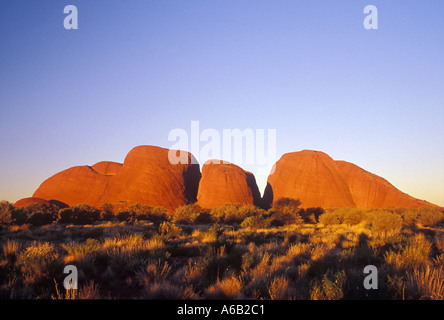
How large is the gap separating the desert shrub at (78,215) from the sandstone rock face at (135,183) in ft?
58.1

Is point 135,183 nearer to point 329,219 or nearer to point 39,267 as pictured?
point 329,219

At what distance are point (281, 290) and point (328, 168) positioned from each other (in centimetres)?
4357

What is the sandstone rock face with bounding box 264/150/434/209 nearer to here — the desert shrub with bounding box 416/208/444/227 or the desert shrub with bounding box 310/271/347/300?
the desert shrub with bounding box 416/208/444/227

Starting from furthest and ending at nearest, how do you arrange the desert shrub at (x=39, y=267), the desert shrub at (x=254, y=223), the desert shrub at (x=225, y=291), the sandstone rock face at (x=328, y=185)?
the sandstone rock face at (x=328, y=185) → the desert shrub at (x=254, y=223) → the desert shrub at (x=39, y=267) → the desert shrub at (x=225, y=291)

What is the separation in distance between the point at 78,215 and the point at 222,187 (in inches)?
969

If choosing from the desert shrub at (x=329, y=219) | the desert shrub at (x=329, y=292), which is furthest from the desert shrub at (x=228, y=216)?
the desert shrub at (x=329, y=292)

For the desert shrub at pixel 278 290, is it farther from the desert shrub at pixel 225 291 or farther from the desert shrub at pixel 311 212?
the desert shrub at pixel 311 212

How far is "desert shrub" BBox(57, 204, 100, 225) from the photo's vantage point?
2086 cm

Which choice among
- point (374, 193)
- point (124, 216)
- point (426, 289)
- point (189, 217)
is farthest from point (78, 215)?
point (374, 193)

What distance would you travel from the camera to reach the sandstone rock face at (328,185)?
3856 centimetres

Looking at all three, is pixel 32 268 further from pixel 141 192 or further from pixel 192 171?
pixel 192 171

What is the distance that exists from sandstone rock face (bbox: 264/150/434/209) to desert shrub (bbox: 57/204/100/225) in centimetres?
2993
